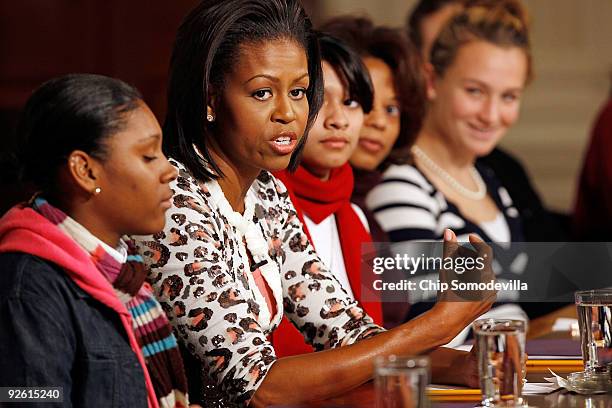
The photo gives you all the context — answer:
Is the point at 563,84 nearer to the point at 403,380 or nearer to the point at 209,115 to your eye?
→ the point at 209,115

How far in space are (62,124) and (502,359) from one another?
646 millimetres

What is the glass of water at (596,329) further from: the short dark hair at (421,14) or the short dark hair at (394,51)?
the short dark hair at (421,14)

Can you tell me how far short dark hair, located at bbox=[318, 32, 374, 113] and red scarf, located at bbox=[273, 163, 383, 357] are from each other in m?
0.18

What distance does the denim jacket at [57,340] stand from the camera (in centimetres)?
145

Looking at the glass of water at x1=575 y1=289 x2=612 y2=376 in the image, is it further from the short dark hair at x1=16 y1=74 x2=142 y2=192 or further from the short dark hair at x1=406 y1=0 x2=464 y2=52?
the short dark hair at x1=406 y1=0 x2=464 y2=52

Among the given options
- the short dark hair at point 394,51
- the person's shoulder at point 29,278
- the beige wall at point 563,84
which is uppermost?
the beige wall at point 563,84

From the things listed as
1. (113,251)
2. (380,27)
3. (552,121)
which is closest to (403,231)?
(380,27)

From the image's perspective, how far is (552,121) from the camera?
628cm

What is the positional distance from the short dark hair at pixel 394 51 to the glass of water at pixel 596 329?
44.0 inches

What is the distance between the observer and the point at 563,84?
628 cm

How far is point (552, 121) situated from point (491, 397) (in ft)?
15.9

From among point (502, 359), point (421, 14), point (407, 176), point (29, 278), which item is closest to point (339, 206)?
point (407, 176)

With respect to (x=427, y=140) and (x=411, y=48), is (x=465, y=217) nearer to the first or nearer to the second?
(x=427, y=140)

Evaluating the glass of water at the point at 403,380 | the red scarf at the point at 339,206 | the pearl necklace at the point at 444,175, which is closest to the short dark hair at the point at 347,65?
the red scarf at the point at 339,206
